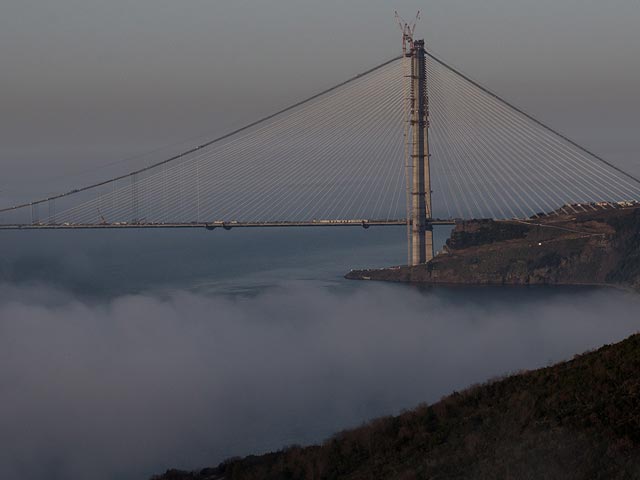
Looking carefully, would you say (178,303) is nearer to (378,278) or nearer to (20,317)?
(20,317)

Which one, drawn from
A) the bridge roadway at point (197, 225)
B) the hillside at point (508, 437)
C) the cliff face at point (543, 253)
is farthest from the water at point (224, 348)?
the hillside at point (508, 437)

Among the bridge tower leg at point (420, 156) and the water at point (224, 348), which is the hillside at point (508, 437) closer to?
the water at point (224, 348)

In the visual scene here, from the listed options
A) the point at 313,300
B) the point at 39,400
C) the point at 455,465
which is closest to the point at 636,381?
the point at 455,465

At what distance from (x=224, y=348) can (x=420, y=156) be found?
54.9 ft

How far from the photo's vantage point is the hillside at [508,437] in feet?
31.3

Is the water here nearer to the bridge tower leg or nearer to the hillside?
the bridge tower leg

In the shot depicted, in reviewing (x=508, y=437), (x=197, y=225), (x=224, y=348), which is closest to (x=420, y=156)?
(x=197, y=225)

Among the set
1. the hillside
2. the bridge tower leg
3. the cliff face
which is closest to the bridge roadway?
the bridge tower leg

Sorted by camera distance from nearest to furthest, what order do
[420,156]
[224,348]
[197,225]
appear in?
1. [224,348]
2. [197,225]
3. [420,156]

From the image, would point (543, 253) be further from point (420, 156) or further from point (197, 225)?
point (197, 225)

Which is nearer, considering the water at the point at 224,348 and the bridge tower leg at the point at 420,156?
the water at the point at 224,348

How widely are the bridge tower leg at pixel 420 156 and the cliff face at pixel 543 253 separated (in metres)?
3.18

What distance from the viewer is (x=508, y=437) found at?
34.9 ft

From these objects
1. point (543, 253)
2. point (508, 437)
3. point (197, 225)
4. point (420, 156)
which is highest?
point (420, 156)
